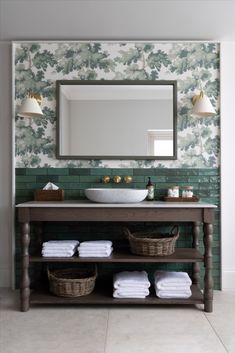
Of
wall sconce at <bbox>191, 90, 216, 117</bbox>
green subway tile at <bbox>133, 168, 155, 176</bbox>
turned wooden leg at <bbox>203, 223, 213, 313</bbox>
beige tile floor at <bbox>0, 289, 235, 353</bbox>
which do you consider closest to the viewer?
beige tile floor at <bbox>0, 289, 235, 353</bbox>

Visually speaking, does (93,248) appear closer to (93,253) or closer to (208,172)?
(93,253)

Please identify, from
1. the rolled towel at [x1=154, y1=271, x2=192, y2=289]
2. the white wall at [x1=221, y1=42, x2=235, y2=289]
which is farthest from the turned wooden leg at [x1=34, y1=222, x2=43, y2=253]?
the white wall at [x1=221, y1=42, x2=235, y2=289]

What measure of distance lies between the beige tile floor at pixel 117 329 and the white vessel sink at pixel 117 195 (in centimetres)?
88

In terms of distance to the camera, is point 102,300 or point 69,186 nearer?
point 102,300

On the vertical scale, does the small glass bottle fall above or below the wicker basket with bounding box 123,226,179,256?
above

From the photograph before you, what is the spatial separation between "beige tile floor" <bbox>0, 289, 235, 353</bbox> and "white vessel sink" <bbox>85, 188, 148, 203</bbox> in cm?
88

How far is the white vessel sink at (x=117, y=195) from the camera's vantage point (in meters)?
2.89

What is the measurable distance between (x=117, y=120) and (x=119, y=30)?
0.82 metres

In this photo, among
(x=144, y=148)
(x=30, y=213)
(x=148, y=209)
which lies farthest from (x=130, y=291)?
(x=144, y=148)

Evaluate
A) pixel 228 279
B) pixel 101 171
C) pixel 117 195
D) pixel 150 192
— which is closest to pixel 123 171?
pixel 101 171

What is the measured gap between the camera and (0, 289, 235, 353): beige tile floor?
89.4 inches

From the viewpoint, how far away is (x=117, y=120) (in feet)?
Result: 11.4

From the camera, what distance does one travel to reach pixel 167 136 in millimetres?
3447

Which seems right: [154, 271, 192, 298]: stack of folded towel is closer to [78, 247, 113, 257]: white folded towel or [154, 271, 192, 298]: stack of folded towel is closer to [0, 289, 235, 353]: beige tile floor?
[0, 289, 235, 353]: beige tile floor
